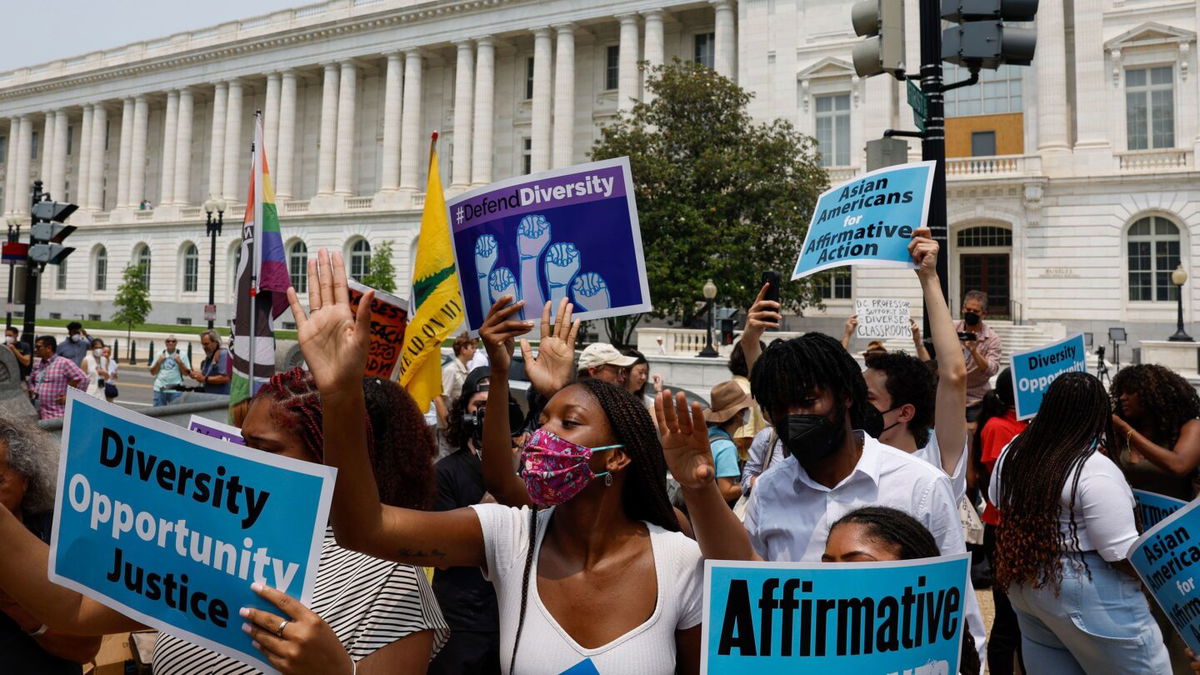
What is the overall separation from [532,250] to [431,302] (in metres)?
1.27

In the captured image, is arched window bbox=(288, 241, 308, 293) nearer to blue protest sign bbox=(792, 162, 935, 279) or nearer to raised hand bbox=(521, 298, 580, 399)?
blue protest sign bbox=(792, 162, 935, 279)

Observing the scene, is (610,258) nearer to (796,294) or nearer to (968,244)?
(796,294)

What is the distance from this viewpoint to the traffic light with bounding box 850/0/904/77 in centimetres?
741

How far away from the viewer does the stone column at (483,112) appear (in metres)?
49.3

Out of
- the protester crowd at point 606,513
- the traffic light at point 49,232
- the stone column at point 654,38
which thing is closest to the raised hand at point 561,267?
the protester crowd at point 606,513

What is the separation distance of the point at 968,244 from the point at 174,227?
48341mm

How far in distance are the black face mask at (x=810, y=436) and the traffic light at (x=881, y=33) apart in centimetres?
504

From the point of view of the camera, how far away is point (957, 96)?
37.2 meters

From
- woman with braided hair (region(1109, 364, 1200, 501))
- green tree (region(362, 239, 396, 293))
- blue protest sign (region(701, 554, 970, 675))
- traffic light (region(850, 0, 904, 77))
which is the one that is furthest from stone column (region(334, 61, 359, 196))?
blue protest sign (region(701, 554, 970, 675))

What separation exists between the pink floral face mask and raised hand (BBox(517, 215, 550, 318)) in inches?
94.4

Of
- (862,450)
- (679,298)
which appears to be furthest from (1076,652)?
(679,298)

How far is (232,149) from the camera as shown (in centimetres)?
5722

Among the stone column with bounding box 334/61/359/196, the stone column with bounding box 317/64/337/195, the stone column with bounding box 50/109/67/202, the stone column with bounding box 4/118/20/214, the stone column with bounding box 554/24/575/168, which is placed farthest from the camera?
the stone column with bounding box 4/118/20/214

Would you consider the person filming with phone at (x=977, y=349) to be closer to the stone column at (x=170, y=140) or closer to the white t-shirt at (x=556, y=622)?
the white t-shirt at (x=556, y=622)
